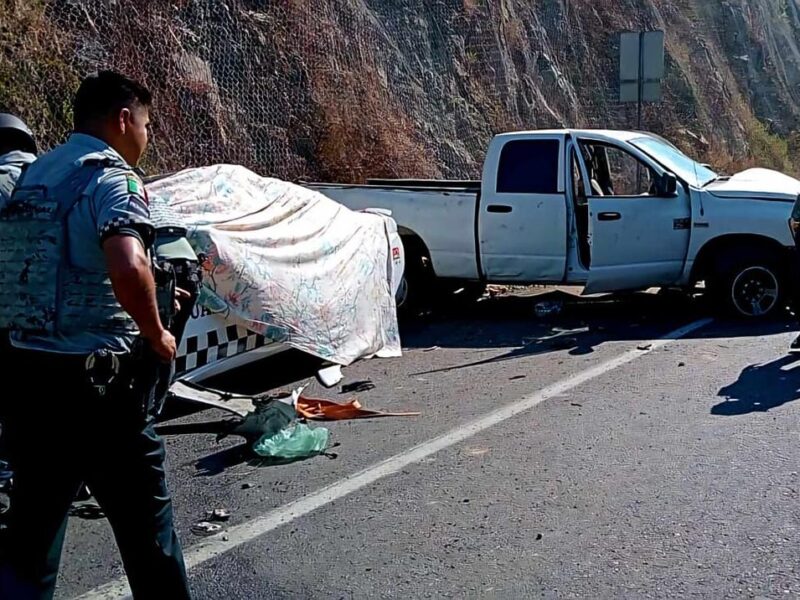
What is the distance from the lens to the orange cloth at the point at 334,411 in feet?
22.9

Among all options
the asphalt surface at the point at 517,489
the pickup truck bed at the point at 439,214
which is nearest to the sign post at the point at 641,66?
the pickup truck bed at the point at 439,214

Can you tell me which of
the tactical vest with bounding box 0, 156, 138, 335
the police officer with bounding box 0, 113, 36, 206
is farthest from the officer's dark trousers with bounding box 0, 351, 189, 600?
the police officer with bounding box 0, 113, 36, 206

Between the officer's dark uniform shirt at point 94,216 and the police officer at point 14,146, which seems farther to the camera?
the police officer at point 14,146

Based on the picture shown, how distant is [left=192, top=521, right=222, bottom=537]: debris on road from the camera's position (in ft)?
16.3

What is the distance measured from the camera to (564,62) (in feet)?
79.4

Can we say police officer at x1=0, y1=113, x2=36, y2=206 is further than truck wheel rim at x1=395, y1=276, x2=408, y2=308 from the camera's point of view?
No

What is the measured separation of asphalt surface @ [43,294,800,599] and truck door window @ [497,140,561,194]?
2345 millimetres

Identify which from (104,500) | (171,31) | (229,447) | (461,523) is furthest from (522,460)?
(171,31)

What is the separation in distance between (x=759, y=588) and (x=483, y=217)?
21.9ft

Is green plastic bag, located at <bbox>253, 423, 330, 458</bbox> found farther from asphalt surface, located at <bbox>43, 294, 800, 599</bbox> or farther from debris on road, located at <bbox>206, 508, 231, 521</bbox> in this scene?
debris on road, located at <bbox>206, 508, 231, 521</bbox>

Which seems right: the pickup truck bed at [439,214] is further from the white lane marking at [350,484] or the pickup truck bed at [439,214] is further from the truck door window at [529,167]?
the white lane marking at [350,484]

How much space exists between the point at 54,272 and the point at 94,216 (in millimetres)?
226

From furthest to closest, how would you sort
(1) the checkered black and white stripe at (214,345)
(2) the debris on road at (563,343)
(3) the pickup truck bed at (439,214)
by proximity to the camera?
(3) the pickup truck bed at (439,214) < (2) the debris on road at (563,343) < (1) the checkered black and white stripe at (214,345)

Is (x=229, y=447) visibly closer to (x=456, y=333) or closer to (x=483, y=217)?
(x=456, y=333)
